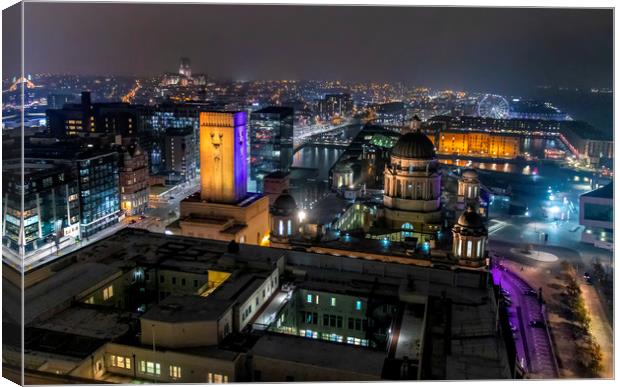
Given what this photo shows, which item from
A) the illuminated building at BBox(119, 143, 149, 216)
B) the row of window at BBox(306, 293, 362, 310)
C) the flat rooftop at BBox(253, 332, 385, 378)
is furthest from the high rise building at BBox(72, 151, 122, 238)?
the flat rooftop at BBox(253, 332, 385, 378)

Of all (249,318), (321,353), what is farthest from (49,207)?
(321,353)

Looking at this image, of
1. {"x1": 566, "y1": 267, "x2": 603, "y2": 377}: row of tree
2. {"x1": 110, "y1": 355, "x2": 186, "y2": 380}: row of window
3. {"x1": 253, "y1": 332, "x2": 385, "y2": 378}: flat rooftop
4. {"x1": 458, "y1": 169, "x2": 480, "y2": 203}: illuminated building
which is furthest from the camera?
{"x1": 458, "y1": 169, "x2": 480, "y2": 203}: illuminated building

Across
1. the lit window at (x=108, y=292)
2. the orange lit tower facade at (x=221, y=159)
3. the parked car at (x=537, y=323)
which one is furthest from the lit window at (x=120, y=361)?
the orange lit tower facade at (x=221, y=159)

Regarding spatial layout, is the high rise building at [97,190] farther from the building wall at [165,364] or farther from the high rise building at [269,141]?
the building wall at [165,364]

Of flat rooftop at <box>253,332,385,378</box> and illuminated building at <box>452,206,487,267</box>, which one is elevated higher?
illuminated building at <box>452,206,487,267</box>

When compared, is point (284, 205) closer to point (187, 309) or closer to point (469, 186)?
point (187, 309)

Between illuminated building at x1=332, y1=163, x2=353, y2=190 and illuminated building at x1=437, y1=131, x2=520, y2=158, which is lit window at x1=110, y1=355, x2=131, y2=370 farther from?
illuminated building at x1=437, y1=131, x2=520, y2=158
